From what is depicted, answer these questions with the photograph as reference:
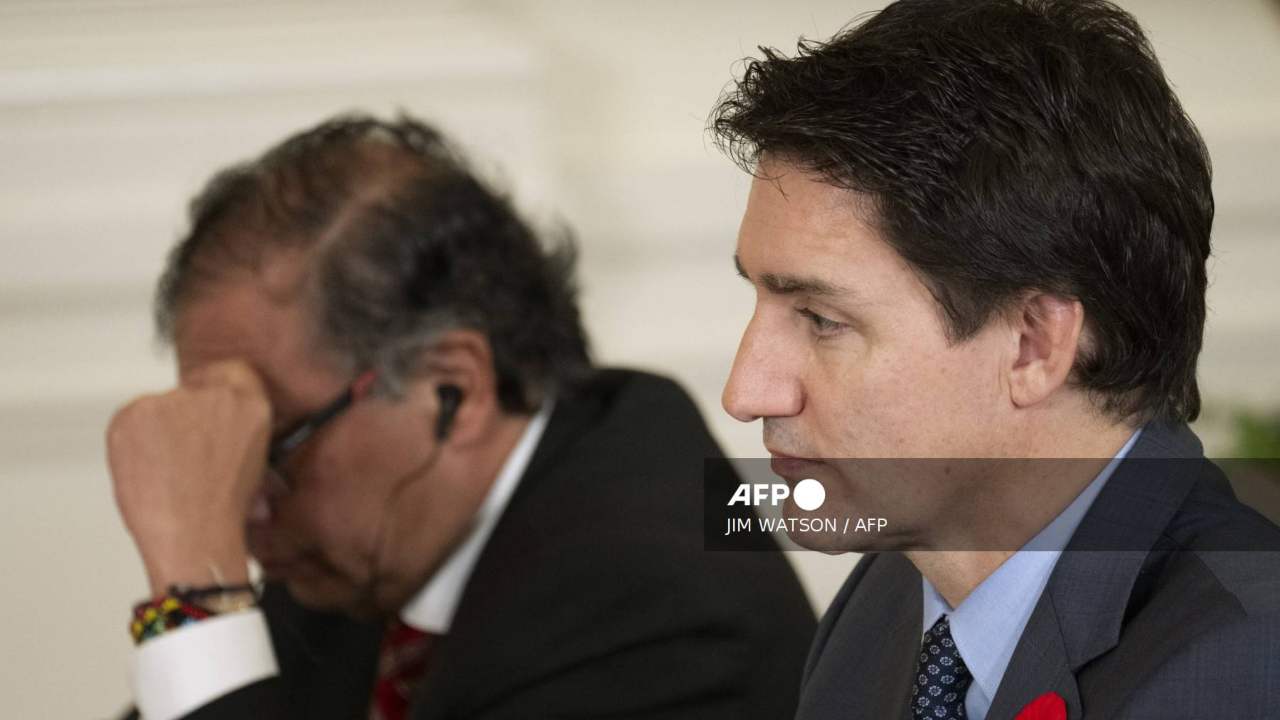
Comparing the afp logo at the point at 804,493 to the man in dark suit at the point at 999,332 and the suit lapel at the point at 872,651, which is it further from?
the suit lapel at the point at 872,651

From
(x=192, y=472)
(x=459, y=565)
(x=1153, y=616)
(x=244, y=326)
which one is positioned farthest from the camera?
(x=459, y=565)

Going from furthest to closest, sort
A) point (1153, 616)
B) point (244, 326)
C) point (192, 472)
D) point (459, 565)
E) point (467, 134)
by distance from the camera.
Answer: point (467, 134), point (459, 565), point (244, 326), point (192, 472), point (1153, 616)

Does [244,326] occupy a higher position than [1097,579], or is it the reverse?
[244,326]

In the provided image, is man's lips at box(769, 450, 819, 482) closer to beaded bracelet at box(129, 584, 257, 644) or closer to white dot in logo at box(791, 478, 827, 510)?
white dot in logo at box(791, 478, 827, 510)

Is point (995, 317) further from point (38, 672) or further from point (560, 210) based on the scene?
point (38, 672)

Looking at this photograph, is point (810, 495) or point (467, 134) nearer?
point (810, 495)

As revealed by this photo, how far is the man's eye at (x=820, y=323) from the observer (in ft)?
3.45

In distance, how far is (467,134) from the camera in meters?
2.93

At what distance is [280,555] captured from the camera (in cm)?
180

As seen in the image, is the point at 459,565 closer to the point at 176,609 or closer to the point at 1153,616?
the point at 176,609

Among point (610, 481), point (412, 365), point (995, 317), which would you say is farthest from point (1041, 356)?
point (412, 365)

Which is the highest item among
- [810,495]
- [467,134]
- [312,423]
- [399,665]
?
[467,134]

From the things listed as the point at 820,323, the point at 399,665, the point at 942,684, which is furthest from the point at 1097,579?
the point at 399,665

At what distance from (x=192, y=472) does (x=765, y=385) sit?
0.86 meters
